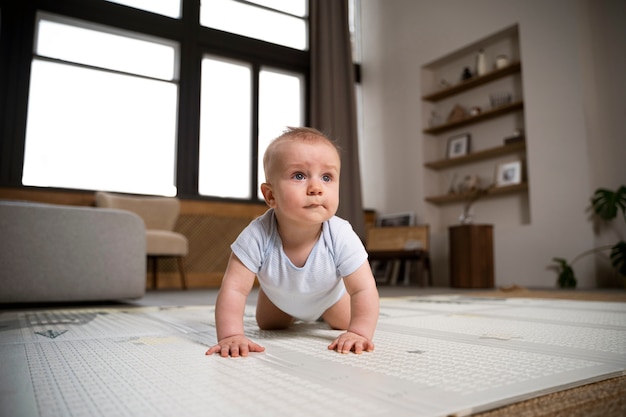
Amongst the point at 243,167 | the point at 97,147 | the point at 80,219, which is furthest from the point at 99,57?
the point at 80,219

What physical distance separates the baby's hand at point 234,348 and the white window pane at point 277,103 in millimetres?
4079

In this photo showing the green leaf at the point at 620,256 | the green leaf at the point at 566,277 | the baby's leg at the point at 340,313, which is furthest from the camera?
the green leaf at the point at 566,277

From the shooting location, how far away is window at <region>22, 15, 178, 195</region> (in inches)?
154

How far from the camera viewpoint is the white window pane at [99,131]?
3887 mm

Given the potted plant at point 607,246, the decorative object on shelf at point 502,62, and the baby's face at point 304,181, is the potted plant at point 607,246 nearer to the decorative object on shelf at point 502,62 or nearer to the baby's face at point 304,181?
the decorative object on shelf at point 502,62

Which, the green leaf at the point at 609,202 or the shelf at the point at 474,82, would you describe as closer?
the green leaf at the point at 609,202

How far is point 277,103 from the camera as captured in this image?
515 centimetres

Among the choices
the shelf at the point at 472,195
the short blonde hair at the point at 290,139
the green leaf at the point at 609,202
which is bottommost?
the short blonde hair at the point at 290,139

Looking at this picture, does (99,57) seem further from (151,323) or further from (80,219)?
(151,323)

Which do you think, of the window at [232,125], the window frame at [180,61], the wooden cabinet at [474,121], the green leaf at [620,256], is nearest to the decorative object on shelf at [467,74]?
the wooden cabinet at [474,121]

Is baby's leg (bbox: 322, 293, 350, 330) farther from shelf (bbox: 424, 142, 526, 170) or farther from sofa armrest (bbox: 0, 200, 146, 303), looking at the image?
shelf (bbox: 424, 142, 526, 170)

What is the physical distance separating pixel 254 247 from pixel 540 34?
3.99 meters

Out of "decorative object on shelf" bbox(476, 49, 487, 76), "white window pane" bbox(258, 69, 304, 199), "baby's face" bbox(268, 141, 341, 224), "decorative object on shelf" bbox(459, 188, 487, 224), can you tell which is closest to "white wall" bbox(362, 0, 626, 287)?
"decorative object on shelf" bbox(476, 49, 487, 76)

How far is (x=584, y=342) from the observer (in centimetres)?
92
